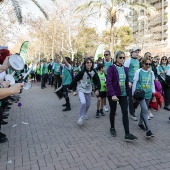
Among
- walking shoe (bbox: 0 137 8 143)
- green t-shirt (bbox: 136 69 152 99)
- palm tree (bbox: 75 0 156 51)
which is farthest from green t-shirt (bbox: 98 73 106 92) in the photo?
palm tree (bbox: 75 0 156 51)

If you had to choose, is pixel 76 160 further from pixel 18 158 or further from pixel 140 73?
pixel 140 73

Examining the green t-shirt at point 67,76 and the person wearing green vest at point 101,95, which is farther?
the green t-shirt at point 67,76

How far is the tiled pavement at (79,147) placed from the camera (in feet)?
12.6

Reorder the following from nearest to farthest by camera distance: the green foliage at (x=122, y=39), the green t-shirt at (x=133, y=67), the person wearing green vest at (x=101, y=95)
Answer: the green t-shirt at (x=133, y=67) < the person wearing green vest at (x=101, y=95) < the green foliage at (x=122, y=39)

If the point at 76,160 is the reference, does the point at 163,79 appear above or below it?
above

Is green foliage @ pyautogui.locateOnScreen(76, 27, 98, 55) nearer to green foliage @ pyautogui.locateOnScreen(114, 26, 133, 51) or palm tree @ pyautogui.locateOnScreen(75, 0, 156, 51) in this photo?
green foliage @ pyautogui.locateOnScreen(114, 26, 133, 51)

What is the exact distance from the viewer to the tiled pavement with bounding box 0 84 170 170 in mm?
3834

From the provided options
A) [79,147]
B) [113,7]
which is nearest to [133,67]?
[79,147]

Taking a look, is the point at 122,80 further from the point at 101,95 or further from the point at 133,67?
the point at 101,95

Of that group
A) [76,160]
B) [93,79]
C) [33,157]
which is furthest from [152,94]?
[33,157]

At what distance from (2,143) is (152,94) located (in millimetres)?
3415

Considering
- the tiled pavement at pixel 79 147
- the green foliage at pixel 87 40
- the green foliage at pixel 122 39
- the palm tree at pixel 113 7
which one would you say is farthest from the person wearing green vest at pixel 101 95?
the green foliage at pixel 122 39

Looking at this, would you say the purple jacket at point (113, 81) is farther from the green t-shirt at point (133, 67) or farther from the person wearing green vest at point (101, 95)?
the person wearing green vest at point (101, 95)

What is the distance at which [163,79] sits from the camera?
8.41 metres
